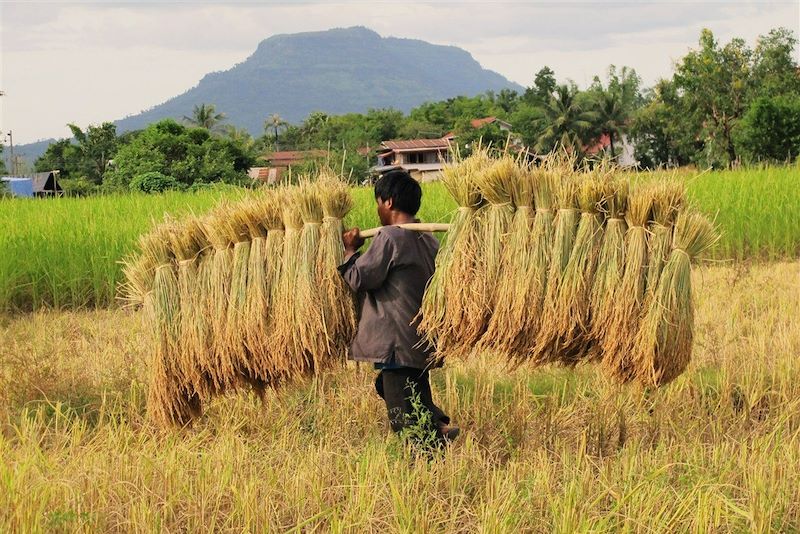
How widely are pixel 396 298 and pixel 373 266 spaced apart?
7.4 inches

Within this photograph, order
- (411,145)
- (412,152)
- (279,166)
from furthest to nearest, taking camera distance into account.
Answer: (412,152) → (411,145) → (279,166)

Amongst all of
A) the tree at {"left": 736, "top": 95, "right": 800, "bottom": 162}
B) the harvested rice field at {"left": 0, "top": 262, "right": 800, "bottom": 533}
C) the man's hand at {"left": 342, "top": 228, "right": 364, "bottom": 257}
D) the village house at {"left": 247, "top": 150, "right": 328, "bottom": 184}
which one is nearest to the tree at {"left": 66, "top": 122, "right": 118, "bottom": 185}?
the village house at {"left": 247, "top": 150, "right": 328, "bottom": 184}

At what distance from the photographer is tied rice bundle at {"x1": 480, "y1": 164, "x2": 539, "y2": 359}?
362cm

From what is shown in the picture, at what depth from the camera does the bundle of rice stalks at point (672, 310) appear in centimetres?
352

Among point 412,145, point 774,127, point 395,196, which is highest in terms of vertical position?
point 412,145

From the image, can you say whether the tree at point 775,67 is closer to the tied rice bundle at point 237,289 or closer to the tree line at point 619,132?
the tree line at point 619,132

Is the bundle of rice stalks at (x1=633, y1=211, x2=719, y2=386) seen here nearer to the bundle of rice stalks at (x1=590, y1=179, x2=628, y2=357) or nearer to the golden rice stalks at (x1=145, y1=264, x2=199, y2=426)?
the bundle of rice stalks at (x1=590, y1=179, x2=628, y2=357)

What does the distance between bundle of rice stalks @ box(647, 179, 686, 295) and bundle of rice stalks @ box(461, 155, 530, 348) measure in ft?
1.57

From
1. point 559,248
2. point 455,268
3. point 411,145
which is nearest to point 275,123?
point 411,145

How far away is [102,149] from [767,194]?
3770 cm

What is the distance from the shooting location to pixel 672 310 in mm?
3531

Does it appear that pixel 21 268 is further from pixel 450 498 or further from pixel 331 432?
pixel 450 498

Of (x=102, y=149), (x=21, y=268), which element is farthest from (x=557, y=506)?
(x=102, y=149)

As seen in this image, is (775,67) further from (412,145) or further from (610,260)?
(610,260)
